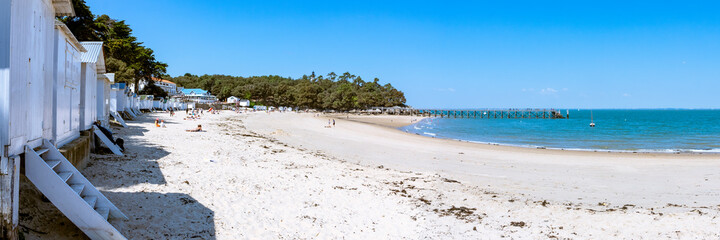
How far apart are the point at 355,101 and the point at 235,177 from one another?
107093mm

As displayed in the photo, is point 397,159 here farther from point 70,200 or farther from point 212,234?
point 70,200

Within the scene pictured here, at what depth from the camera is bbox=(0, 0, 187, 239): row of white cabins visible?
3996mm

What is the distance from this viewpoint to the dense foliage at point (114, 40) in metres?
28.2

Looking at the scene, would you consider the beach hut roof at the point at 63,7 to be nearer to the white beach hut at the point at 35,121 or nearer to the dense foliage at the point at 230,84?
the white beach hut at the point at 35,121

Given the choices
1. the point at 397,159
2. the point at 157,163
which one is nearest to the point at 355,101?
the point at 397,159

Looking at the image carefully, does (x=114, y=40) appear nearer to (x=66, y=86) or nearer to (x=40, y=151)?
(x=66, y=86)

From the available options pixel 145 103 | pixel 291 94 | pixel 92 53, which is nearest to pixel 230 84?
pixel 291 94

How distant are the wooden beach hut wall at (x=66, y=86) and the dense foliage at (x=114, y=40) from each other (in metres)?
19.0

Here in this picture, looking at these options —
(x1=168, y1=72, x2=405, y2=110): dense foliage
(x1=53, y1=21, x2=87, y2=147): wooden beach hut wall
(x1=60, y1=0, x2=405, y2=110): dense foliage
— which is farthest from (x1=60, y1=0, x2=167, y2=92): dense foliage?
(x1=168, y1=72, x2=405, y2=110): dense foliage

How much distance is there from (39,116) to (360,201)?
5.41 meters

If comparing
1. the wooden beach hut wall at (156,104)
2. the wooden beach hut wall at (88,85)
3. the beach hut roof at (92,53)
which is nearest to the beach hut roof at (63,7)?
the wooden beach hut wall at (88,85)

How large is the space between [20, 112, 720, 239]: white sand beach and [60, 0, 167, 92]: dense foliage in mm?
19936

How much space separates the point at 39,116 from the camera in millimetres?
5531

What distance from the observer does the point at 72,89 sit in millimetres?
8539
